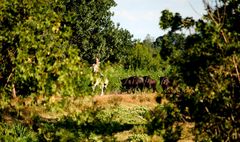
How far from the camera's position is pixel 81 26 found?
41.3m

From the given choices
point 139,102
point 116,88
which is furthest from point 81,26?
point 139,102

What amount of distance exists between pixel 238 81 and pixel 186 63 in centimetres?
98

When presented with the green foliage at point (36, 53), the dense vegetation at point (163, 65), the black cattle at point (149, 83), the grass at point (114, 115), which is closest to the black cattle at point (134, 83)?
the black cattle at point (149, 83)

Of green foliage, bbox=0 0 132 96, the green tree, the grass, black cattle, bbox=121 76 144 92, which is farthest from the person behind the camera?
black cattle, bbox=121 76 144 92

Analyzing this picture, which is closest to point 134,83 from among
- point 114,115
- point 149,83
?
point 149,83

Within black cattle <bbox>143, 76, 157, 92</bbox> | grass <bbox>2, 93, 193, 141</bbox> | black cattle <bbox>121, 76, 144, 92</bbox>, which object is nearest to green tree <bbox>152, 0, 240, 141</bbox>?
grass <bbox>2, 93, 193, 141</bbox>

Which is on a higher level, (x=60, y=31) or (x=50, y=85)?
(x=60, y=31)

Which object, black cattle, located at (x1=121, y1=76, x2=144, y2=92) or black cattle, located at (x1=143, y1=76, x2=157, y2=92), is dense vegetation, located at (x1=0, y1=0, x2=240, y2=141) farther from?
black cattle, located at (x1=143, y1=76, x2=157, y2=92)

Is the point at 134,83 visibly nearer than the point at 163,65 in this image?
No

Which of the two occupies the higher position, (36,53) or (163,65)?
(36,53)

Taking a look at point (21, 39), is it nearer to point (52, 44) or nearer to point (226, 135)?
point (52, 44)

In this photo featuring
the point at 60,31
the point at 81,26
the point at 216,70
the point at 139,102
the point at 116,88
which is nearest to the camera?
the point at 216,70

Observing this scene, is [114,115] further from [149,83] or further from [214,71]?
[149,83]

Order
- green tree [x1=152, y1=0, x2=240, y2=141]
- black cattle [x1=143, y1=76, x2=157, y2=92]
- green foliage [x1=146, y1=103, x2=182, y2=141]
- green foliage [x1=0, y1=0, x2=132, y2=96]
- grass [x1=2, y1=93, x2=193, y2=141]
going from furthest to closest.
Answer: black cattle [x1=143, y1=76, x2=157, y2=92], grass [x1=2, y1=93, x2=193, y2=141], green foliage [x1=0, y1=0, x2=132, y2=96], green foliage [x1=146, y1=103, x2=182, y2=141], green tree [x1=152, y1=0, x2=240, y2=141]
